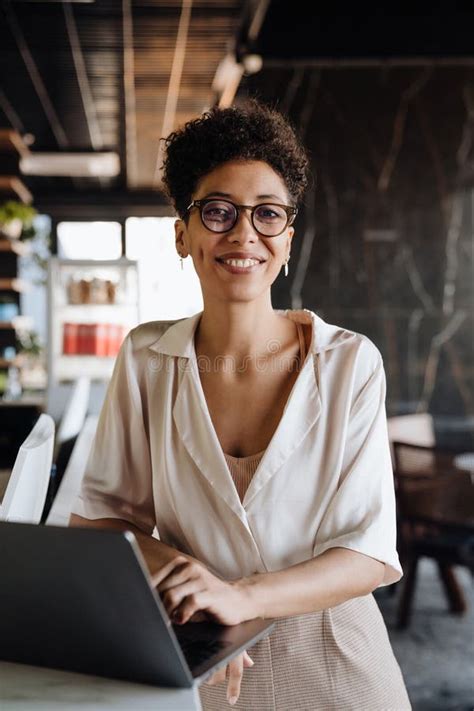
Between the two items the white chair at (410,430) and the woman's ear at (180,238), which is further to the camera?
the white chair at (410,430)

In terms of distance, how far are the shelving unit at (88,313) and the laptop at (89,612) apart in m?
4.61

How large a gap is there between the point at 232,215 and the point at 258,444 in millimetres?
383

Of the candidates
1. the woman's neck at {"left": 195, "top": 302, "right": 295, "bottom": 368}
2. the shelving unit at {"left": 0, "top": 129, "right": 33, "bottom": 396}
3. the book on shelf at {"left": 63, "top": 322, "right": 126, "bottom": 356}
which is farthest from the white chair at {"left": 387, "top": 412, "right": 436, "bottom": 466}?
the shelving unit at {"left": 0, "top": 129, "right": 33, "bottom": 396}

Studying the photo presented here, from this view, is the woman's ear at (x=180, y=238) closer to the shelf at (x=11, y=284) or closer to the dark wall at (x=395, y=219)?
the dark wall at (x=395, y=219)

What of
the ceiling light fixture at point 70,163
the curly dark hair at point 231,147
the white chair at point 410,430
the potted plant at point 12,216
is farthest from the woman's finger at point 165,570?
the ceiling light fixture at point 70,163

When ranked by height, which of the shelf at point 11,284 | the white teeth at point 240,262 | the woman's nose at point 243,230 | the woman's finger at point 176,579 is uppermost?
the shelf at point 11,284

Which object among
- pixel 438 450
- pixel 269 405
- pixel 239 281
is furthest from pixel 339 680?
pixel 438 450

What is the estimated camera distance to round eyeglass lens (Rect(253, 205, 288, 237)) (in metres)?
1.26

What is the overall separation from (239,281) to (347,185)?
12.5 ft

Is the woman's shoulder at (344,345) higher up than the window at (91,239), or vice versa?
the window at (91,239)

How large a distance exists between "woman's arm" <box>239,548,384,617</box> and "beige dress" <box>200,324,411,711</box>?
3.2 inches

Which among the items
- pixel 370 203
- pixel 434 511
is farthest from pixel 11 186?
pixel 434 511

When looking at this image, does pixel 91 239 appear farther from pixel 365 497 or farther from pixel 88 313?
pixel 365 497

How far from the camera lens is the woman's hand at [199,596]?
938 mm
